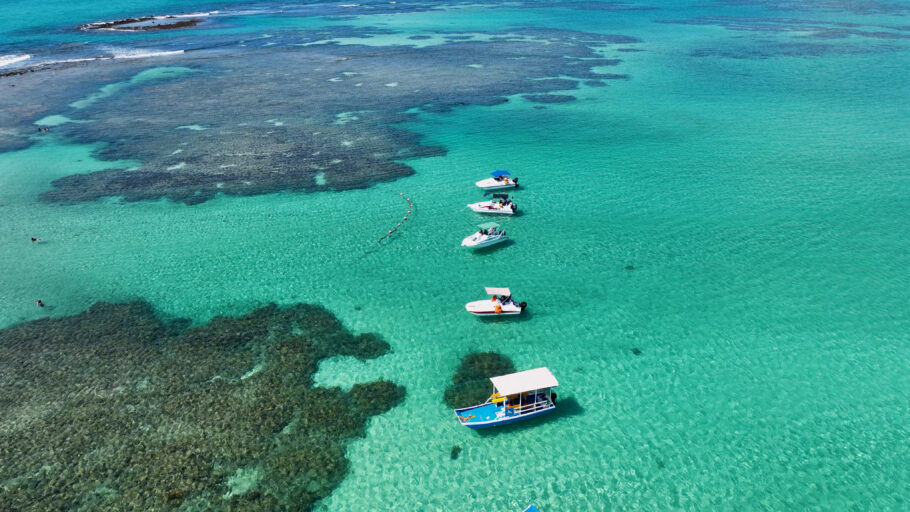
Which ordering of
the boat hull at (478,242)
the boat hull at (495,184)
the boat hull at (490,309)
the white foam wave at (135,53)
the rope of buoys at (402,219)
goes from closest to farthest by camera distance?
the boat hull at (490,309), the boat hull at (478,242), the rope of buoys at (402,219), the boat hull at (495,184), the white foam wave at (135,53)

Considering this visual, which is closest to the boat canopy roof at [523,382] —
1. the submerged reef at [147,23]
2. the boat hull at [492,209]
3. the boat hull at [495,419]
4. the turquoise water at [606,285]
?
the boat hull at [495,419]

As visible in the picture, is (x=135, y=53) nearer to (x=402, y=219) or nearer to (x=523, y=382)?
(x=402, y=219)

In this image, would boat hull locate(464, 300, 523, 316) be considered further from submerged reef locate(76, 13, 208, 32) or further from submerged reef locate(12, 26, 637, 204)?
submerged reef locate(76, 13, 208, 32)

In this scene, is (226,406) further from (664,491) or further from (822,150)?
(822,150)

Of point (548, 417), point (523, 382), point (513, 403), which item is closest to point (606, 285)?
point (548, 417)

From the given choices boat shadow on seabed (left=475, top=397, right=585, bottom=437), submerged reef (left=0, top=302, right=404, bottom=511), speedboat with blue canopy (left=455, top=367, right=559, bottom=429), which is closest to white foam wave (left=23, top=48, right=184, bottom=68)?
submerged reef (left=0, top=302, right=404, bottom=511)

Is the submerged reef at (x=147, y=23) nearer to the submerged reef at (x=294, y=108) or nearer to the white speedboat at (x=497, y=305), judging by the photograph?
the submerged reef at (x=294, y=108)
